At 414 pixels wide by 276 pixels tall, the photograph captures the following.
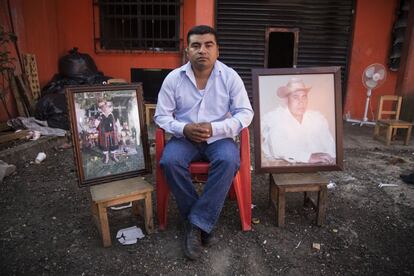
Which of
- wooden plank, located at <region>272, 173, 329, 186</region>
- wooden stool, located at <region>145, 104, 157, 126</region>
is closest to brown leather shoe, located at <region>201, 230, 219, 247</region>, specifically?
wooden plank, located at <region>272, 173, 329, 186</region>

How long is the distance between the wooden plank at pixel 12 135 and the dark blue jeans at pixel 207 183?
3324 millimetres

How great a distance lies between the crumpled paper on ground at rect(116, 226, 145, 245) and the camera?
2.71 meters

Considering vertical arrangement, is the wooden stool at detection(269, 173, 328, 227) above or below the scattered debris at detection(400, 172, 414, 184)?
above

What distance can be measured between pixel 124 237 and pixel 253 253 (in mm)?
1098

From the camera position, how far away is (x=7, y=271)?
7.69 feet

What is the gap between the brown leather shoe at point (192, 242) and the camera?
2.48 metres

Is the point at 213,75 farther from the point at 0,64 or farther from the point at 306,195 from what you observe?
the point at 0,64

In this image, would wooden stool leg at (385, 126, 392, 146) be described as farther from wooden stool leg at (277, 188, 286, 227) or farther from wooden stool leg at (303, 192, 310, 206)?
wooden stool leg at (277, 188, 286, 227)

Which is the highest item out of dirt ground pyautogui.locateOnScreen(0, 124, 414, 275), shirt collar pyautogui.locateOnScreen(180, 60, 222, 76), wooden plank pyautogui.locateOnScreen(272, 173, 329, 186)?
shirt collar pyautogui.locateOnScreen(180, 60, 222, 76)

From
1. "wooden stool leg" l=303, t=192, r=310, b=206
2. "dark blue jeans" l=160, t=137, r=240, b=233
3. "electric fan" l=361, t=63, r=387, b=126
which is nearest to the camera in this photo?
"dark blue jeans" l=160, t=137, r=240, b=233

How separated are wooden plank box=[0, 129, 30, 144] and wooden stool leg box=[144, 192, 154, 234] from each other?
10.5ft

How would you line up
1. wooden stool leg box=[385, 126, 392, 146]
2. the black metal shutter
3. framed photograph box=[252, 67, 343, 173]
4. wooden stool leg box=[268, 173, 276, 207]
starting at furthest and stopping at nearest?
the black metal shutter < wooden stool leg box=[385, 126, 392, 146] < wooden stool leg box=[268, 173, 276, 207] < framed photograph box=[252, 67, 343, 173]

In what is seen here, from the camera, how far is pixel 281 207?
9.50 feet

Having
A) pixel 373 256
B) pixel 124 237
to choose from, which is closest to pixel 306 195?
pixel 373 256
